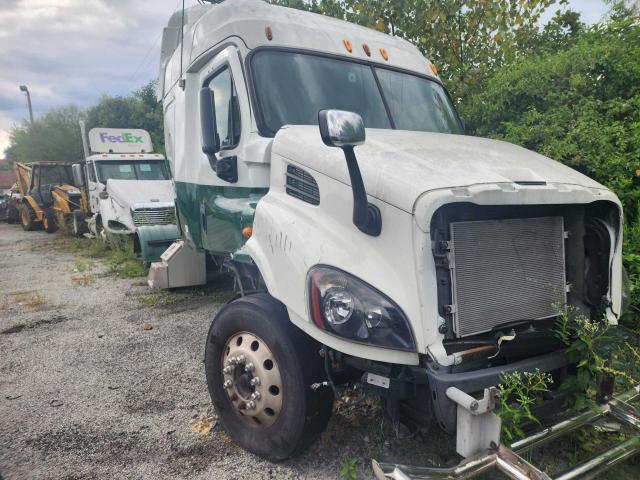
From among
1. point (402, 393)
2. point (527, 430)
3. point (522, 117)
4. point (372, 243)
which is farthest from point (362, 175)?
point (522, 117)

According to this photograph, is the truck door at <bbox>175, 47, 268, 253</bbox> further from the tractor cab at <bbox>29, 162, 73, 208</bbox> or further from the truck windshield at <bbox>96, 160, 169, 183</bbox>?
the tractor cab at <bbox>29, 162, 73, 208</bbox>

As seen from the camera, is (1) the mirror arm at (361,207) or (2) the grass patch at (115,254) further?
(2) the grass patch at (115,254)

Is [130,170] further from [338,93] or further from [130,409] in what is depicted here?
[338,93]

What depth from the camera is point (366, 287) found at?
229 centimetres

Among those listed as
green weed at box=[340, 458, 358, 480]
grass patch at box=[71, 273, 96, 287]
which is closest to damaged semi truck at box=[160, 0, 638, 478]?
green weed at box=[340, 458, 358, 480]

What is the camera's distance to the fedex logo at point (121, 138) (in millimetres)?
12659

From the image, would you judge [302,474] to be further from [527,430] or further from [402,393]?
[527,430]

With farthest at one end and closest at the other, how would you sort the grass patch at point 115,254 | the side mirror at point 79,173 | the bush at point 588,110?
the side mirror at point 79,173
the grass patch at point 115,254
the bush at point 588,110

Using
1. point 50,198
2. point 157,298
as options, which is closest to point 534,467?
point 157,298

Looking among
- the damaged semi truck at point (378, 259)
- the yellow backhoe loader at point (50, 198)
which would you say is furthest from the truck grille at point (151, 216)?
the damaged semi truck at point (378, 259)

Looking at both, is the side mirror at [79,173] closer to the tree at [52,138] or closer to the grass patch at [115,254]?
the grass patch at [115,254]

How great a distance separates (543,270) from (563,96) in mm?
4638

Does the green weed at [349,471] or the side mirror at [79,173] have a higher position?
the side mirror at [79,173]

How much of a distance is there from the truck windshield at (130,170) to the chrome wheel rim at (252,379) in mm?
9815
